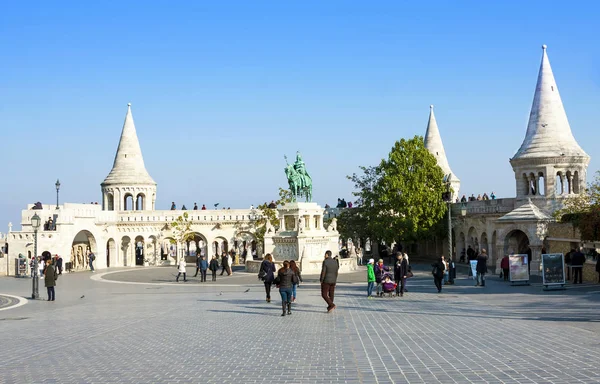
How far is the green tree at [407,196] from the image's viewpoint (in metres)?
46.2

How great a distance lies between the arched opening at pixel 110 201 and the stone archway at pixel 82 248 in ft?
17.5

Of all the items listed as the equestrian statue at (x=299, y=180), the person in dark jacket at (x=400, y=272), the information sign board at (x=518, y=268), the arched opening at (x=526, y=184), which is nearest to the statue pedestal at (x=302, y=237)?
the equestrian statue at (x=299, y=180)

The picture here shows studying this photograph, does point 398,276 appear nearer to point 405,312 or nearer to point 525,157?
point 405,312

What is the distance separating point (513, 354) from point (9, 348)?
890 centimetres

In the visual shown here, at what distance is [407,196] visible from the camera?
152 feet

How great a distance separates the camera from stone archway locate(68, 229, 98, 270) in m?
47.3

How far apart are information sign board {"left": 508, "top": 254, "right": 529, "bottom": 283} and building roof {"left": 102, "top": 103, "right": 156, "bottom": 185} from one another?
36.7m

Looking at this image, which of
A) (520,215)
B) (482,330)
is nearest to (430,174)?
(520,215)

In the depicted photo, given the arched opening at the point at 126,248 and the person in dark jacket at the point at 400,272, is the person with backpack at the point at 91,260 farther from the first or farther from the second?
the person in dark jacket at the point at 400,272

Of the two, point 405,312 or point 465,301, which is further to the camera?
point 465,301

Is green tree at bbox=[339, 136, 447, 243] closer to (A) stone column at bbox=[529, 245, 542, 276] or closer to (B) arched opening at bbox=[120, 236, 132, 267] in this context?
(A) stone column at bbox=[529, 245, 542, 276]

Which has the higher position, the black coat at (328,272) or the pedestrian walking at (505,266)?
the black coat at (328,272)

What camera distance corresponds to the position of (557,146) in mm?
40625

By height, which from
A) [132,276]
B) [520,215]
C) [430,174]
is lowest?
[132,276]
